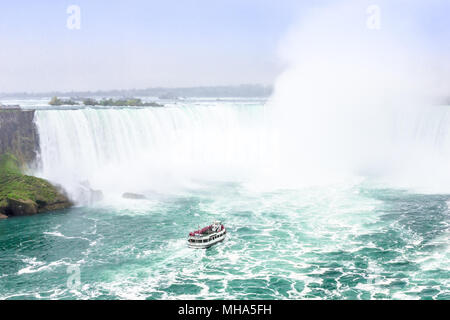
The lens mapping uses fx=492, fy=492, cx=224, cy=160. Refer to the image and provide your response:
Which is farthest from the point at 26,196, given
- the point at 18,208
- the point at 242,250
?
the point at 242,250

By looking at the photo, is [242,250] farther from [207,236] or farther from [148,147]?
[148,147]

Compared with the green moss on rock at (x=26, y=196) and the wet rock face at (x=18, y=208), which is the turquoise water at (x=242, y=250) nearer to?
the wet rock face at (x=18, y=208)

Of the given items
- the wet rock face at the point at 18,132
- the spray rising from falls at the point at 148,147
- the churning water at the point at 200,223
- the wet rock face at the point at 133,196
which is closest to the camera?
the churning water at the point at 200,223

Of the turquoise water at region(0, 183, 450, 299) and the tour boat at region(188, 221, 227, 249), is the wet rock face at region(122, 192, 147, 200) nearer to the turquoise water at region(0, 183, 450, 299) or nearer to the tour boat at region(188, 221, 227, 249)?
the turquoise water at region(0, 183, 450, 299)

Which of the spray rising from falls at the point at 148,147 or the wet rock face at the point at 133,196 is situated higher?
the spray rising from falls at the point at 148,147

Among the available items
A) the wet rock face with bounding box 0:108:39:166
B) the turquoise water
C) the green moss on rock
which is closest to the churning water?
the turquoise water

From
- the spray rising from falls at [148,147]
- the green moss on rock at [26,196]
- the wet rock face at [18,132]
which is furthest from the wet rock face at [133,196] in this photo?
the wet rock face at [18,132]

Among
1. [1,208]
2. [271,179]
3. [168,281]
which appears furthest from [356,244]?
[1,208]
